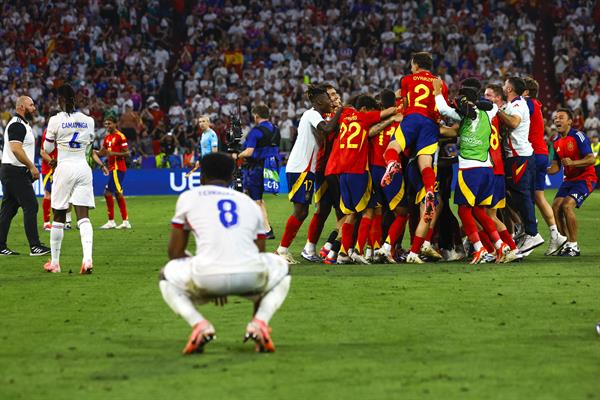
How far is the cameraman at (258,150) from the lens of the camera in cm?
1866

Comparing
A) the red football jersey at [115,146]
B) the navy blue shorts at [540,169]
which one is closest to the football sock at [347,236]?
the navy blue shorts at [540,169]

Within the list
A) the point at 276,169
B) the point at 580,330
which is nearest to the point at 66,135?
the point at 276,169

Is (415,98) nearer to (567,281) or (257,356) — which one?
(567,281)

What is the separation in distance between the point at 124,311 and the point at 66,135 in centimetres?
374

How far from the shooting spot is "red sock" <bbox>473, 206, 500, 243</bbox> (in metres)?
14.5

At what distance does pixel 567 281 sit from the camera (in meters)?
12.6

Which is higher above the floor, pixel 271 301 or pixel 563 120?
pixel 563 120

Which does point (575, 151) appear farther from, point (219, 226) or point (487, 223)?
point (219, 226)

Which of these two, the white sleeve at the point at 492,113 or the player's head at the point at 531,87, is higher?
the player's head at the point at 531,87

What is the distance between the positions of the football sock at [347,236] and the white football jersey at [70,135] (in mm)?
3439

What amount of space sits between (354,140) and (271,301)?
6.43 m

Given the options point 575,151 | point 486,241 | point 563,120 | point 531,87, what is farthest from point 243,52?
point 486,241

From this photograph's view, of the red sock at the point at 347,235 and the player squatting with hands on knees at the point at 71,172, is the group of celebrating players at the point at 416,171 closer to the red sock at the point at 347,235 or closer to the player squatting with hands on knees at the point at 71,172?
the red sock at the point at 347,235

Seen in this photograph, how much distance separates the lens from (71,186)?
13648mm
